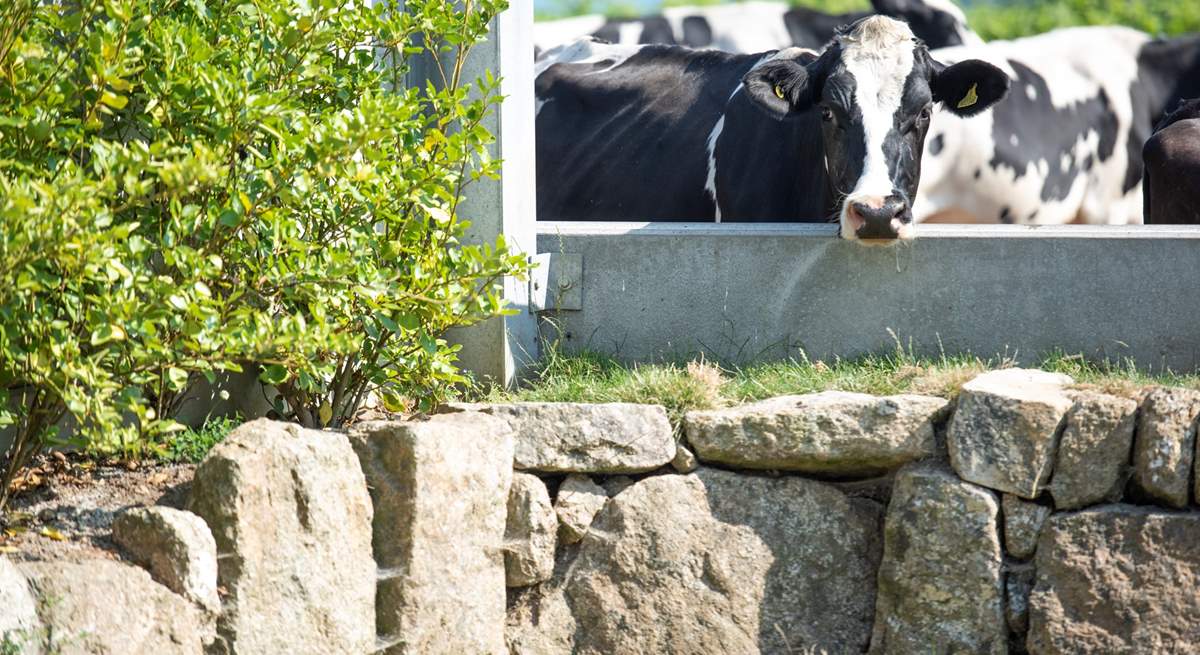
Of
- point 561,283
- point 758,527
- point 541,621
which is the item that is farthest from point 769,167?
point 541,621

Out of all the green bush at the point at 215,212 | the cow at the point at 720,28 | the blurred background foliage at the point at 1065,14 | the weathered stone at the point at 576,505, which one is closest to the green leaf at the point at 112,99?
the green bush at the point at 215,212

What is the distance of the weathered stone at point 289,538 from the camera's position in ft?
12.2

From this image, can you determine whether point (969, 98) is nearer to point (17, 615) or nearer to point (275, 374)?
point (275, 374)

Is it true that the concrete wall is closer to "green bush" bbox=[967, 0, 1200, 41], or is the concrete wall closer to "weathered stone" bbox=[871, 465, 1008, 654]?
"weathered stone" bbox=[871, 465, 1008, 654]

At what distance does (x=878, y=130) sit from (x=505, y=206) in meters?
1.56

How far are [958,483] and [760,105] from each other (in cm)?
218

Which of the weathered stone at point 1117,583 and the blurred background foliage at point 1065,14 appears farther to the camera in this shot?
the blurred background foliage at point 1065,14

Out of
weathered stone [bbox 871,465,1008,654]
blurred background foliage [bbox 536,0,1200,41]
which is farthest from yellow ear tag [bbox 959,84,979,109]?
blurred background foliage [bbox 536,0,1200,41]

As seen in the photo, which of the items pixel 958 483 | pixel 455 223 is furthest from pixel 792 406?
pixel 455 223

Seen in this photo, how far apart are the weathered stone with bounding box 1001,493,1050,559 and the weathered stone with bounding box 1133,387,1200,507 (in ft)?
1.11

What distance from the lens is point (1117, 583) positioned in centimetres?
443

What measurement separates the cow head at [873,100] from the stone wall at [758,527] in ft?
3.23

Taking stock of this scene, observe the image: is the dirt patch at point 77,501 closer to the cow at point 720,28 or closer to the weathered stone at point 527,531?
the weathered stone at point 527,531

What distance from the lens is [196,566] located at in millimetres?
3570
